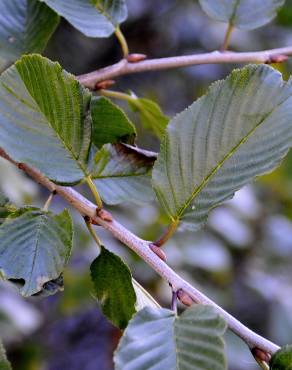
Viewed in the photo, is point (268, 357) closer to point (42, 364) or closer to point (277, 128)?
point (277, 128)

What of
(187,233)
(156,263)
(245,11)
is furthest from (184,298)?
(187,233)

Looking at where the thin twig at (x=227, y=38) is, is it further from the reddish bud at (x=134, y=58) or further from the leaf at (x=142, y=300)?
the leaf at (x=142, y=300)

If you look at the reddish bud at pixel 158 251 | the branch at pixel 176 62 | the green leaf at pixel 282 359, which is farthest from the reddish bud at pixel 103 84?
the green leaf at pixel 282 359

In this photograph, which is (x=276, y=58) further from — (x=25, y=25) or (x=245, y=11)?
(x=25, y=25)

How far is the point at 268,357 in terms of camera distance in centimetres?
47

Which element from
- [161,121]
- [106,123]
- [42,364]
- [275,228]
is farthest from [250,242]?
[106,123]

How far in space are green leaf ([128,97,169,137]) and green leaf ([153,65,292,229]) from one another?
22cm

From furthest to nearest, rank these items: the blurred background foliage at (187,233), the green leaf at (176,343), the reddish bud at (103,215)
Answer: the blurred background foliage at (187,233)
the reddish bud at (103,215)
the green leaf at (176,343)

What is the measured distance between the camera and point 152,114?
0.75 m

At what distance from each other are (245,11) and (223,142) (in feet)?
0.94

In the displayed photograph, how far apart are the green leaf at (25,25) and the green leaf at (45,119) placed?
0.17 m

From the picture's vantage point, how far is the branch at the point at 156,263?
0.46 m

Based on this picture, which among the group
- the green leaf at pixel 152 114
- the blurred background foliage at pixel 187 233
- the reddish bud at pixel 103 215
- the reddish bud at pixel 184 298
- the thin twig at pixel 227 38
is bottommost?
the blurred background foliage at pixel 187 233

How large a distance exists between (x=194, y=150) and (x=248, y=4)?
0.95ft
